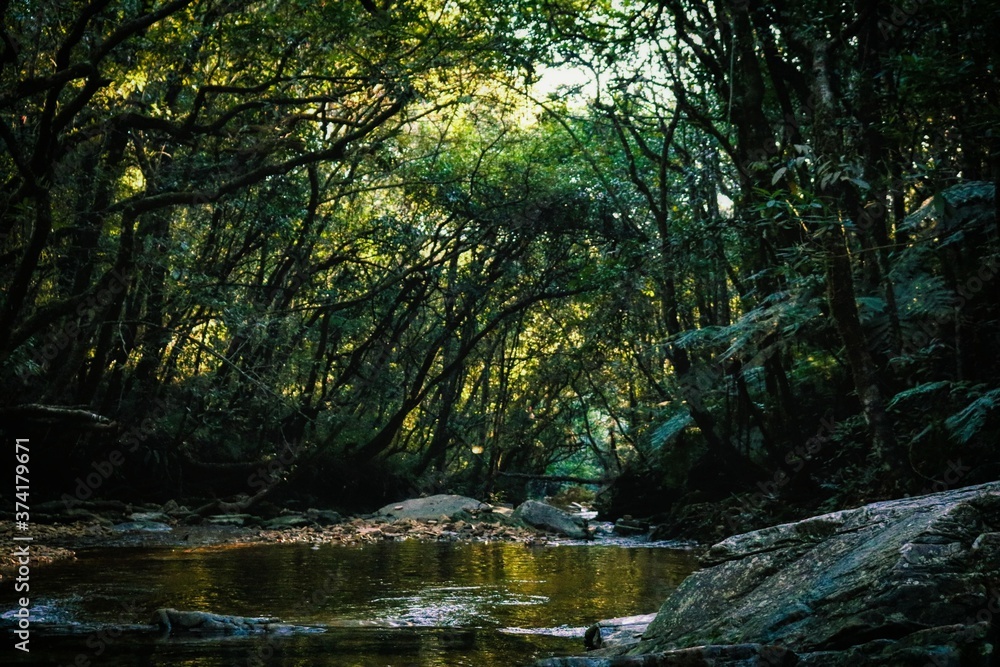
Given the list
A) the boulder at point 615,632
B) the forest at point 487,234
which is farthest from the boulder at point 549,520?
the boulder at point 615,632

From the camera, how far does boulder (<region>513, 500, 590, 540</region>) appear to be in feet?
46.7

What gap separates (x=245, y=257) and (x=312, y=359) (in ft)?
8.64

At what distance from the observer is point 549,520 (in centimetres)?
1490

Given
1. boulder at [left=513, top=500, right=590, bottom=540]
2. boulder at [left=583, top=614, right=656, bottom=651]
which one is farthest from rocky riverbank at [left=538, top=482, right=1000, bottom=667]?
boulder at [left=513, top=500, right=590, bottom=540]

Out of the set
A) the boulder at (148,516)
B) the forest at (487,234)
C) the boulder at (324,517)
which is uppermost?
the forest at (487,234)

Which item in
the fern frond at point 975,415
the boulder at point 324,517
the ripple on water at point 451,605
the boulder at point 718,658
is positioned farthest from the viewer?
the boulder at point 324,517

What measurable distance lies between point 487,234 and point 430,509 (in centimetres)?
581

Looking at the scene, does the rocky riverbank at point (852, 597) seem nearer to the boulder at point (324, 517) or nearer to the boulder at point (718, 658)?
the boulder at point (718, 658)

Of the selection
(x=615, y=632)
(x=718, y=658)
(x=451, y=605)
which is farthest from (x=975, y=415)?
(x=451, y=605)

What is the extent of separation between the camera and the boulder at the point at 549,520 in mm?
14227

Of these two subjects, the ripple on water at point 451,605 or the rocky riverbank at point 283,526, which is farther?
the rocky riverbank at point 283,526

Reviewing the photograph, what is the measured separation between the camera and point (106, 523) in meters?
11.9

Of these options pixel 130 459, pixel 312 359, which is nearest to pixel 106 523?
pixel 130 459

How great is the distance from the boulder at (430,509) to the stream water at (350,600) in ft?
15.6
